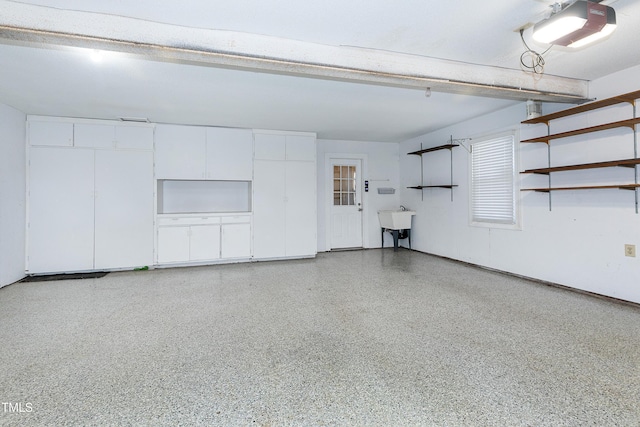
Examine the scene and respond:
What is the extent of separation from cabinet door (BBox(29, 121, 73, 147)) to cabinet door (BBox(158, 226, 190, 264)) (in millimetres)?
1858

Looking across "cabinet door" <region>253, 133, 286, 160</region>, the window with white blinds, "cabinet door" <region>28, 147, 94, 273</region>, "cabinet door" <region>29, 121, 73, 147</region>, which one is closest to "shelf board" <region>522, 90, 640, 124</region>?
the window with white blinds

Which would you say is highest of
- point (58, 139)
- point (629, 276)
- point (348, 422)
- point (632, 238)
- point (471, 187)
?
point (58, 139)

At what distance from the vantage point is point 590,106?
3311 mm

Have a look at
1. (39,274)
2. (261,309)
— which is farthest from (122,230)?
(261,309)

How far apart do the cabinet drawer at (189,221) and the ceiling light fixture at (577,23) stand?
483 centimetres

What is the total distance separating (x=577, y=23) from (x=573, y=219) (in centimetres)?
248

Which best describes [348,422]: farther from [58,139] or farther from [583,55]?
[58,139]

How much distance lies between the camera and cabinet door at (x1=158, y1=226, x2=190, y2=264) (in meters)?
5.23

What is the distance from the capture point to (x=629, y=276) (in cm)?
327

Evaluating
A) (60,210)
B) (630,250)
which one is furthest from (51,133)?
(630,250)

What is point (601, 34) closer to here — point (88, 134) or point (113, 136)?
point (113, 136)

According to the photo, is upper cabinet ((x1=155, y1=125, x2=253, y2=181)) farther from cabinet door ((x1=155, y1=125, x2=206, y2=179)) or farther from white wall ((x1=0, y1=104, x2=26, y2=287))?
white wall ((x1=0, y1=104, x2=26, y2=287))

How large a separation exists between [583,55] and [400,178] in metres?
4.41

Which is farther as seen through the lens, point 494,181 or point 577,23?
point 494,181
